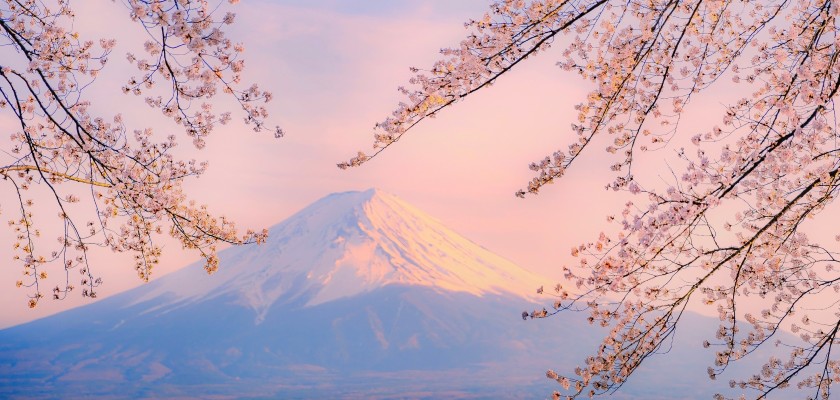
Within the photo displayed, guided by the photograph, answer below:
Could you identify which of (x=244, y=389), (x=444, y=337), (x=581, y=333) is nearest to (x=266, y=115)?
(x=244, y=389)

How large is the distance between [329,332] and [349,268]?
807 inches

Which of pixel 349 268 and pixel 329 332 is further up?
pixel 349 268

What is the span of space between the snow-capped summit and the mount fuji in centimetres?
41

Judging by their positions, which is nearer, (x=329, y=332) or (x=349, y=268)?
(x=329, y=332)

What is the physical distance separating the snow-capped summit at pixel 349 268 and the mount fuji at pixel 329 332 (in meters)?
0.41

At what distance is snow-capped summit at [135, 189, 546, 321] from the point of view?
17738 cm

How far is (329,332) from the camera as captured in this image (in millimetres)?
170625

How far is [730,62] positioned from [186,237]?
5.02 meters

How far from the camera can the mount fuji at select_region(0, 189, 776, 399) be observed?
144 m

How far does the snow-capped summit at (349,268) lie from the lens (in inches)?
6983

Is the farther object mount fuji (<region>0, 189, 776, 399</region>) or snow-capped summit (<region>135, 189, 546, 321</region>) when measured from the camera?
snow-capped summit (<region>135, 189, 546, 321</region>)

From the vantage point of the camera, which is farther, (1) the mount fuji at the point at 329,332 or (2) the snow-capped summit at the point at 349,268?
(2) the snow-capped summit at the point at 349,268

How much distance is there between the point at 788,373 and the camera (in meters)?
4.48

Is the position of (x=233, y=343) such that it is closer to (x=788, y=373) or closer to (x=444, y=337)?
(x=444, y=337)
